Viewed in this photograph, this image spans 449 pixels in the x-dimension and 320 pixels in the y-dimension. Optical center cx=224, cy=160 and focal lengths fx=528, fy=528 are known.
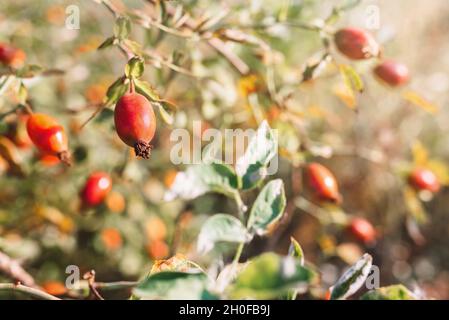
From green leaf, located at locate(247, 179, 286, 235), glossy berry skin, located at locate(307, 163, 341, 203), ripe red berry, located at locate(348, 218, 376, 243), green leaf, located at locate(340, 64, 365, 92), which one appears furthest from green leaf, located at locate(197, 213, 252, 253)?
ripe red berry, located at locate(348, 218, 376, 243)

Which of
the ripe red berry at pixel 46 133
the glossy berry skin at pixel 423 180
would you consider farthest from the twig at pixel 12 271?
the glossy berry skin at pixel 423 180

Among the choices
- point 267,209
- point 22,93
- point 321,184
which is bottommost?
point 267,209

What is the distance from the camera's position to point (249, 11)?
118 centimetres

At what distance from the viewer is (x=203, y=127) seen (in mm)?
1527

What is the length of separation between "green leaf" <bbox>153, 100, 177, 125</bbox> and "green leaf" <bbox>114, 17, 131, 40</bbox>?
0.11 m

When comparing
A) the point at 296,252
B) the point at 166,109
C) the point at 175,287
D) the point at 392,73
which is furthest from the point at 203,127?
the point at 175,287

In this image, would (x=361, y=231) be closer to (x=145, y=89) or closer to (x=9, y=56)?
(x=145, y=89)

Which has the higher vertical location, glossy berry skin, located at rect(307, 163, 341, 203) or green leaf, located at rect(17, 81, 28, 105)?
green leaf, located at rect(17, 81, 28, 105)

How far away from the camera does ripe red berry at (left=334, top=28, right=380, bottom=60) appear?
980mm

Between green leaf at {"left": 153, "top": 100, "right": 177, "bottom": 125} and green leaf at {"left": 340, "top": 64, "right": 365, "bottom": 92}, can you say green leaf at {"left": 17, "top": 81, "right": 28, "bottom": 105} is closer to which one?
green leaf at {"left": 153, "top": 100, "right": 177, "bottom": 125}

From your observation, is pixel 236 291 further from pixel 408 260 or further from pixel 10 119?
pixel 408 260

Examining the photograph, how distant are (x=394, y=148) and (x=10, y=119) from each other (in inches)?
64.0

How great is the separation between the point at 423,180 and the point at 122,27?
90 centimetres

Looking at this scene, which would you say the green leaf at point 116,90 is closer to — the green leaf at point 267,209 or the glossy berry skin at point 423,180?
the green leaf at point 267,209
